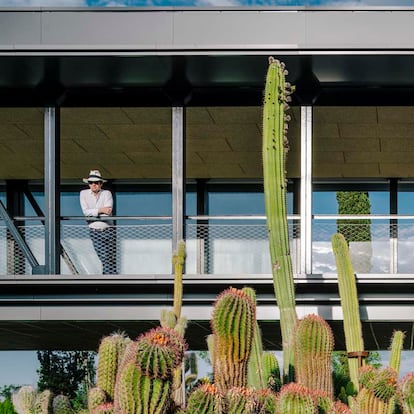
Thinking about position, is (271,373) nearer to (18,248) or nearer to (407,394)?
(407,394)

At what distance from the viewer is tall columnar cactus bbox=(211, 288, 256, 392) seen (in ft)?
21.7

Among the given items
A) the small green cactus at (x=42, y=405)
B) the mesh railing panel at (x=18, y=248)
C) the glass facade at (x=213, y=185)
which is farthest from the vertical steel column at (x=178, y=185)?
the small green cactus at (x=42, y=405)

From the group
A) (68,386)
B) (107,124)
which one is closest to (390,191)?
(107,124)

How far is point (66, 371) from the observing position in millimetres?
25141

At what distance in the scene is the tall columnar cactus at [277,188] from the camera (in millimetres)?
9125

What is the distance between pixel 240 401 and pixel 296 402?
335 millimetres

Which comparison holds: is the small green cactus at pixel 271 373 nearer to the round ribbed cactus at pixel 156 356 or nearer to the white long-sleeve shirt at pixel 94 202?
the round ribbed cactus at pixel 156 356

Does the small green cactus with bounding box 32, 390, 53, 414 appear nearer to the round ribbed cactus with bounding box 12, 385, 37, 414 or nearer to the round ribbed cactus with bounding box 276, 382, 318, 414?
the round ribbed cactus with bounding box 12, 385, 37, 414

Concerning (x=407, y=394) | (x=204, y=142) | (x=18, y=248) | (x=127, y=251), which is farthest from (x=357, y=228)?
(x=407, y=394)

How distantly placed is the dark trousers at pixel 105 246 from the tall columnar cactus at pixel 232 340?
7.05 meters

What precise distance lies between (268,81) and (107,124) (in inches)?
253

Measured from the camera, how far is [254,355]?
8289 mm

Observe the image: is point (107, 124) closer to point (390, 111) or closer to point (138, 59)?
point (138, 59)

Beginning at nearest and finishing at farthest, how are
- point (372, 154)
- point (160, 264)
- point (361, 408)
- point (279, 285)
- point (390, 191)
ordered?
point (361, 408) < point (279, 285) < point (160, 264) < point (372, 154) < point (390, 191)
